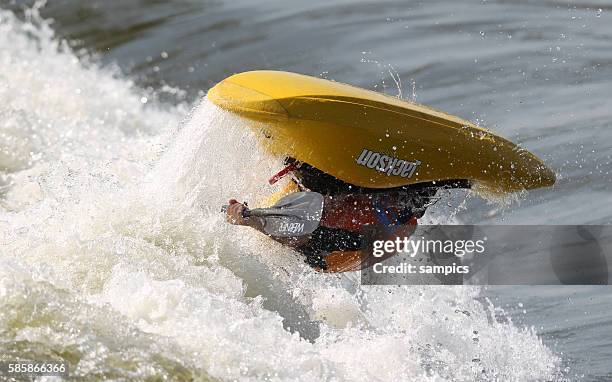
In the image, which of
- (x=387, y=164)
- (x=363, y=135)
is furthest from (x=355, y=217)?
(x=363, y=135)

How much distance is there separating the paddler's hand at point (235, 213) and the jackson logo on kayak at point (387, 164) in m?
0.69

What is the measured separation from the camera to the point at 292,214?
5336 mm

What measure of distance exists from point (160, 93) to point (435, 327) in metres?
5.87

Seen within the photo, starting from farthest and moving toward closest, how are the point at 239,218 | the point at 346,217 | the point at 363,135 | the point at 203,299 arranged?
the point at 346,217 < the point at 363,135 < the point at 239,218 < the point at 203,299

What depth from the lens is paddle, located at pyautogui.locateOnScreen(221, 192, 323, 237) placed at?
5301 mm

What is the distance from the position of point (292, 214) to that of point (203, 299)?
0.77 meters

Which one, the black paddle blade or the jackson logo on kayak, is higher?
the jackson logo on kayak

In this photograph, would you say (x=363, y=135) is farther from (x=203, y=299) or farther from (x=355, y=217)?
(x=203, y=299)

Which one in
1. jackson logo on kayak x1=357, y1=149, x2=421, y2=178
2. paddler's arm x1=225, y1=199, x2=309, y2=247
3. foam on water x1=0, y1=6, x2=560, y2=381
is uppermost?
jackson logo on kayak x1=357, y1=149, x2=421, y2=178

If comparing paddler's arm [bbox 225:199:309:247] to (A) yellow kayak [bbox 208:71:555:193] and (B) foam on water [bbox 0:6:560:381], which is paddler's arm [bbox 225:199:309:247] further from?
(A) yellow kayak [bbox 208:71:555:193]

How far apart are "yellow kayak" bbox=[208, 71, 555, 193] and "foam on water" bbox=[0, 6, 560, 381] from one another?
220mm

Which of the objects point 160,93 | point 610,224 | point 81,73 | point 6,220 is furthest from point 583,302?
point 81,73

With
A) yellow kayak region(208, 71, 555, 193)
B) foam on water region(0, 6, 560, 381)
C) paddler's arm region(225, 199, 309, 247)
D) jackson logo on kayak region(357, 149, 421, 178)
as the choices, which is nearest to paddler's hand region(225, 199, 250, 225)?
paddler's arm region(225, 199, 309, 247)

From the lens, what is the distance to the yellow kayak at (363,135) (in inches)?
207
